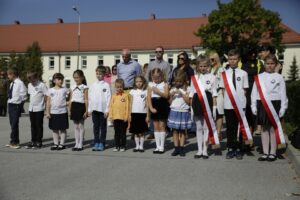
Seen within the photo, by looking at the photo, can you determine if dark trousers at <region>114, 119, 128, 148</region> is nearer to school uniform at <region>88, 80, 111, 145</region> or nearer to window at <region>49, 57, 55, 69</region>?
school uniform at <region>88, 80, 111, 145</region>

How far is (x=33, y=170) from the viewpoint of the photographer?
6.43 metres

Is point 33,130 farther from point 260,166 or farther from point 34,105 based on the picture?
point 260,166

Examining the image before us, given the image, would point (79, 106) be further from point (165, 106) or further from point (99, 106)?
point (165, 106)

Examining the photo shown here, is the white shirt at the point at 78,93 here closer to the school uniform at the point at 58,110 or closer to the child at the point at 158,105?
the school uniform at the point at 58,110

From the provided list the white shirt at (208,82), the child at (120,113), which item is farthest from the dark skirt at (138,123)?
the white shirt at (208,82)

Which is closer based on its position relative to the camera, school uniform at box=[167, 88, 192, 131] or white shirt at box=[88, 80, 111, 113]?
school uniform at box=[167, 88, 192, 131]

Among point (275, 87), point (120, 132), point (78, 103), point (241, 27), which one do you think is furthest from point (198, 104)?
point (241, 27)

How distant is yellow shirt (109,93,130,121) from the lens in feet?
27.8

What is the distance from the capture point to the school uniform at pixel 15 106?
8891 mm

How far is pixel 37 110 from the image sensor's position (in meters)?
8.89

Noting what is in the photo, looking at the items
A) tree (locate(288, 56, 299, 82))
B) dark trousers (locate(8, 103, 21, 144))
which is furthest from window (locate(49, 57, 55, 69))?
dark trousers (locate(8, 103, 21, 144))

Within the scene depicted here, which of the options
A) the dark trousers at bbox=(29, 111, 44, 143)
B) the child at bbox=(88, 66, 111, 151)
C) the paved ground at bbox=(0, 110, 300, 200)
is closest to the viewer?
the paved ground at bbox=(0, 110, 300, 200)

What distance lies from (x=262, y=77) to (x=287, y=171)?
67.4 inches

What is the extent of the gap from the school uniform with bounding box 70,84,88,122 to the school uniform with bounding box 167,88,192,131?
73.7 inches
